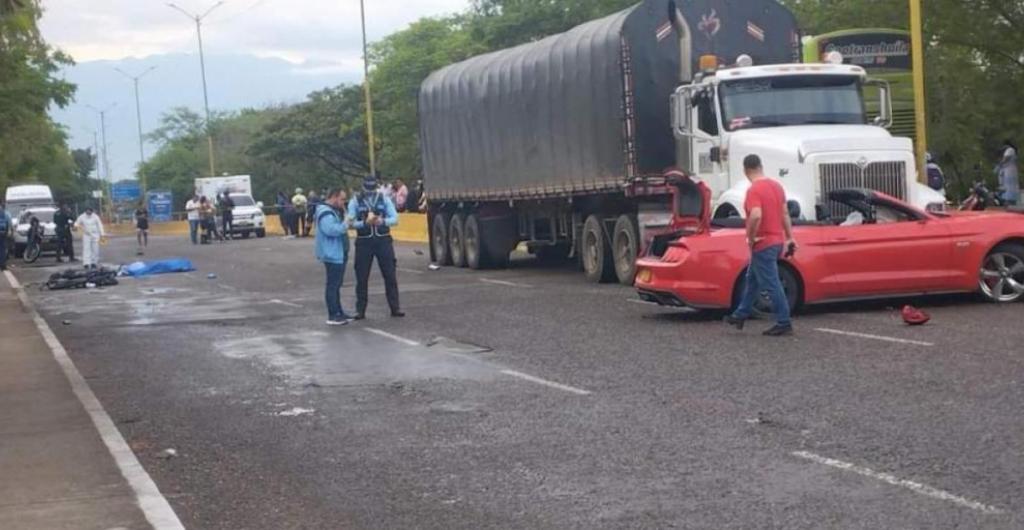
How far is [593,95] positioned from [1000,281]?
8483mm

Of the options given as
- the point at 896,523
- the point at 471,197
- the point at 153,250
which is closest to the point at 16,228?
the point at 153,250

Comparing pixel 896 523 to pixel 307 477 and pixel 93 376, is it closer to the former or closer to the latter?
pixel 307 477

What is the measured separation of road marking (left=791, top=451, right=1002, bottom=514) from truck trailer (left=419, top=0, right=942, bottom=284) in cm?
967

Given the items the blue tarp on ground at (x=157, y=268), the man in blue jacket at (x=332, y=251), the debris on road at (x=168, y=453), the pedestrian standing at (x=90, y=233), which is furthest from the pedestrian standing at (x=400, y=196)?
the debris on road at (x=168, y=453)

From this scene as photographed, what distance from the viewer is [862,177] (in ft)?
60.3

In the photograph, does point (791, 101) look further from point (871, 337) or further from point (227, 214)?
point (227, 214)

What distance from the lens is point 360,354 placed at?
15188mm

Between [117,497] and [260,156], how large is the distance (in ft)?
281

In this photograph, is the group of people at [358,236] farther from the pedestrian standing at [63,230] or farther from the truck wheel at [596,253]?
the pedestrian standing at [63,230]

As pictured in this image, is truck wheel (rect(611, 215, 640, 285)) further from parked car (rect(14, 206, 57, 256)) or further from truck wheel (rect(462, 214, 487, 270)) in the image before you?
parked car (rect(14, 206, 57, 256))

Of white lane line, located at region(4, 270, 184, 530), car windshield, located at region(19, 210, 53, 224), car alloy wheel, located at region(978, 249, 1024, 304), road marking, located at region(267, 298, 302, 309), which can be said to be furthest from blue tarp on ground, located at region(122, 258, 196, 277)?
car alloy wheel, located at region(978, 249, 1024, 304)

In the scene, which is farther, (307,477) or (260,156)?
(260,156)

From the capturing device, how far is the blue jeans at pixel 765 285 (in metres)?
14.3

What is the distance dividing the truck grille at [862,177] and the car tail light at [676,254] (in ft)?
8.92
